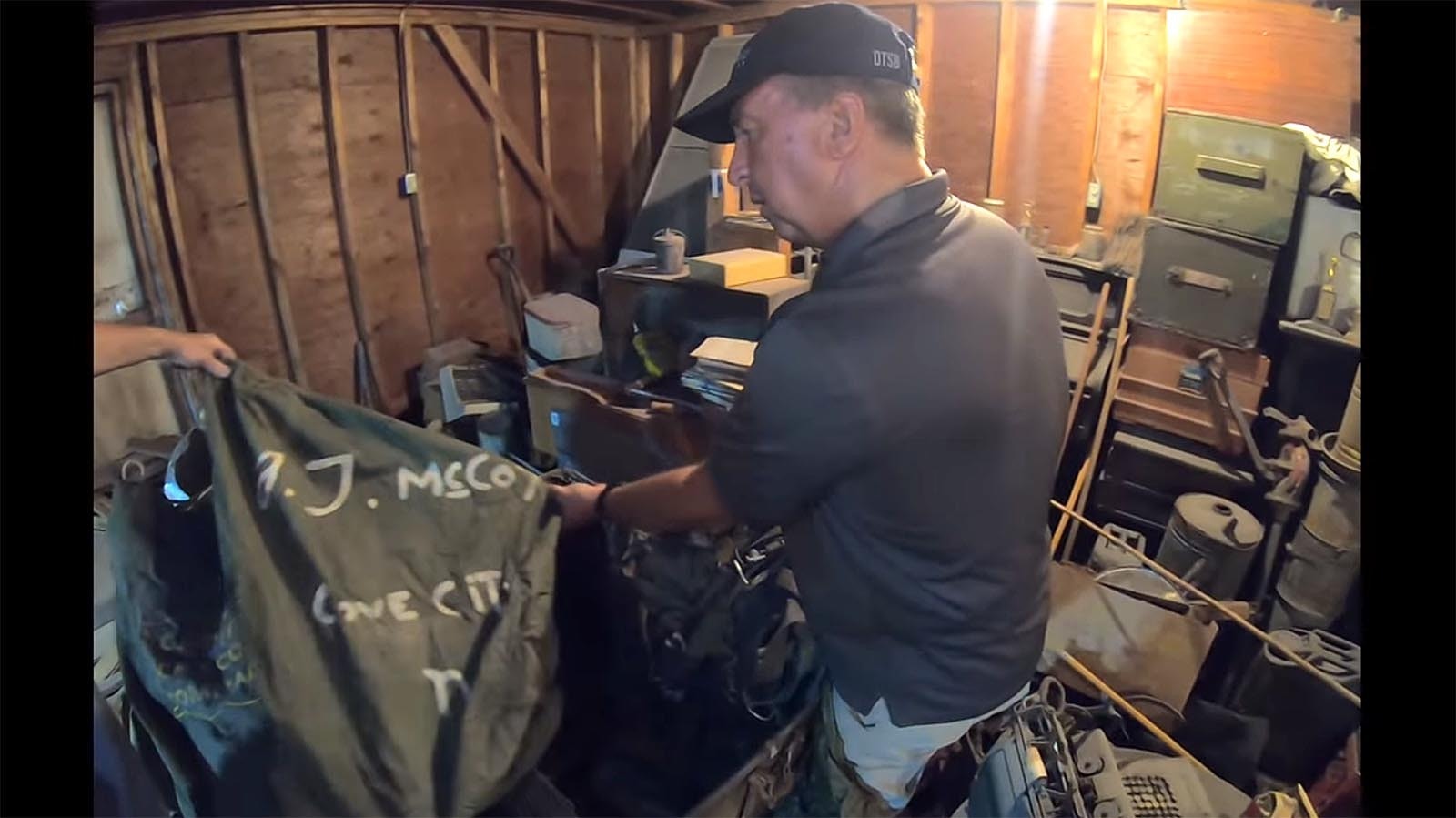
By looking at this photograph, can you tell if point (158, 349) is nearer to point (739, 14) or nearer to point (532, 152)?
point (532, 152)

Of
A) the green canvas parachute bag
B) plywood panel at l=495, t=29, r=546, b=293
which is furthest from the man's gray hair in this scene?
plywood panel at l=495, t=29, r=546, b=293

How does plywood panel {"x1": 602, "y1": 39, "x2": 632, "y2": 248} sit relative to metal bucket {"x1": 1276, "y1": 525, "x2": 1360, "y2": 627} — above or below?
above

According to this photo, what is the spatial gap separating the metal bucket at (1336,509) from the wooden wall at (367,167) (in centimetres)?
221

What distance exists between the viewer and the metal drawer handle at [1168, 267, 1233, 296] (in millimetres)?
2143

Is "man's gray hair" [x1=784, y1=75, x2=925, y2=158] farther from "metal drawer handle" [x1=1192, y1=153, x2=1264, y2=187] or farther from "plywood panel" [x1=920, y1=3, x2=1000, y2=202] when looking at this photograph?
"plywood panel" [x1=920, y1=3, x2=1000, y2=202]

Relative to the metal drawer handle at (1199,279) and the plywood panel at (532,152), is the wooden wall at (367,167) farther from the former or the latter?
the metal drawer handle at (1199,279)

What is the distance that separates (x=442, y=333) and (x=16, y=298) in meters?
2.32

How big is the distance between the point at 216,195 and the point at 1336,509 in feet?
9.28

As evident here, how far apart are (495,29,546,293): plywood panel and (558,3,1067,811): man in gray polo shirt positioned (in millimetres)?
1944

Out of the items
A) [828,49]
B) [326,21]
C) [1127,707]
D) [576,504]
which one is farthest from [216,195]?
[1127,707]

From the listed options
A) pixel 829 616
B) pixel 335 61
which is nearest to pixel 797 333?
pixel 829 616

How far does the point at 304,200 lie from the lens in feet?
8.56

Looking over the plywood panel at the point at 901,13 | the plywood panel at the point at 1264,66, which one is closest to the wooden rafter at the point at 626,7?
the plywood panel at the point at 901,13

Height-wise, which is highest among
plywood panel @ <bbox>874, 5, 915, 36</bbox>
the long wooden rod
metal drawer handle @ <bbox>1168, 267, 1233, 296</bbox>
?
plywood panel @ <bbox>874, 5, 915, 36</bbox>
